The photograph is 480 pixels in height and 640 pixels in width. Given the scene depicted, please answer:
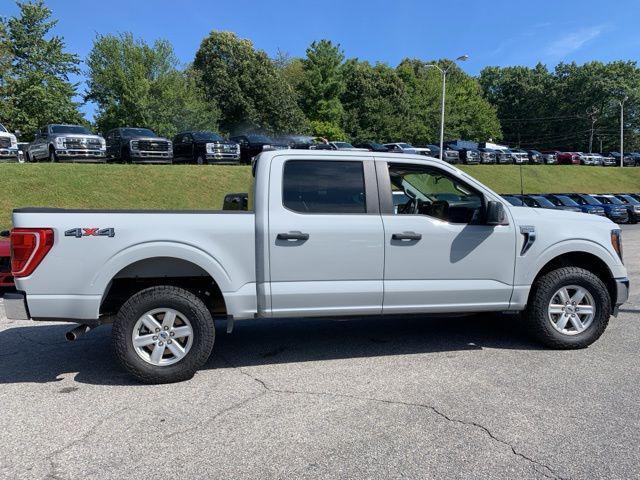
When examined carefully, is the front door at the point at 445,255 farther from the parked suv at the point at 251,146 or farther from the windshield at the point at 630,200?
the windshield at the point at 630,200

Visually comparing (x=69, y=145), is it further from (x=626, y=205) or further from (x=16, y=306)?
(x=626, y=205)

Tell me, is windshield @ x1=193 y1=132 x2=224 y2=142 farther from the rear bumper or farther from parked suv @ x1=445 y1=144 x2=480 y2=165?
the rear bumper

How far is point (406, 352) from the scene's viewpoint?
5137 mm

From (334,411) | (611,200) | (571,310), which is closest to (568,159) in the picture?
(611,200)

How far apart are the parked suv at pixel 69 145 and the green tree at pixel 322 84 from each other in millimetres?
34058

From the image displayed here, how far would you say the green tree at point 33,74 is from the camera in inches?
1267

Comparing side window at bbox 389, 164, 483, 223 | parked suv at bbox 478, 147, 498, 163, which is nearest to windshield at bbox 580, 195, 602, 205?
parked suv at bbox 478, 147, 498, 163

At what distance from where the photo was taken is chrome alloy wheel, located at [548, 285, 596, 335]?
202 inches

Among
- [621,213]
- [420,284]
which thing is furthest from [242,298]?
[621,213]

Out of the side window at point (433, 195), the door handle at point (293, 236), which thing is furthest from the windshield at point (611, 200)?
the door handle at point (293, 236)

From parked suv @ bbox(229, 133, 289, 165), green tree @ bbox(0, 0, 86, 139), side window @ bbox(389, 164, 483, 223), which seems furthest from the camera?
green tree @ bbox(0, 0, 86, 139)

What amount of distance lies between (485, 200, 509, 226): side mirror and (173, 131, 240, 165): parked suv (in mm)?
20043

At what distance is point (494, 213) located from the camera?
185 inches

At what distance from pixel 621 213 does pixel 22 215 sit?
2633cm
